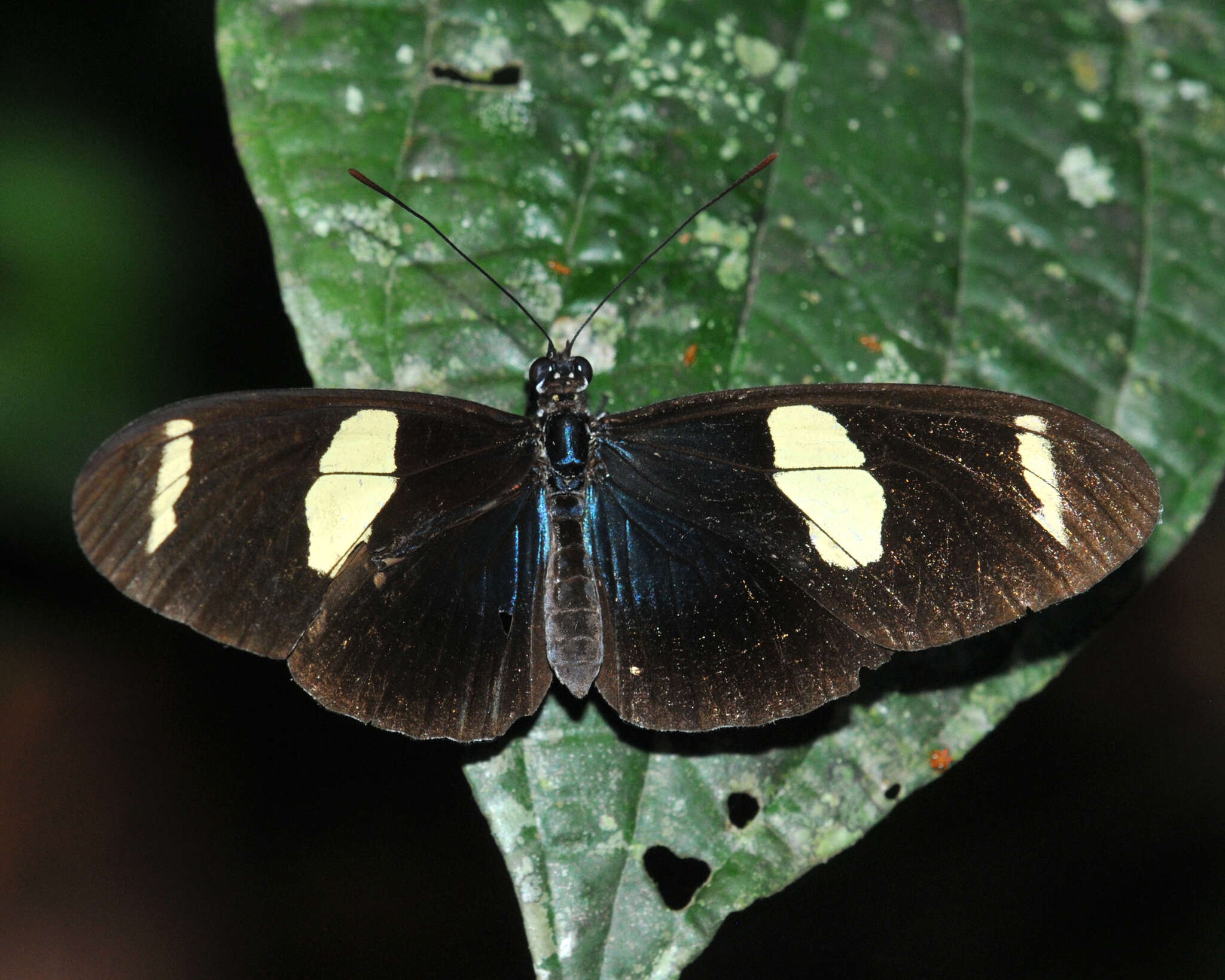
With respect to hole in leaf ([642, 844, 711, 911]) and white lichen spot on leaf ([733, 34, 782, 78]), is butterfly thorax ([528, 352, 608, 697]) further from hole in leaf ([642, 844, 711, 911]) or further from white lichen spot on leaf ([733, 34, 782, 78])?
white lichen spot on leaf ([733, 34, 782, 78])

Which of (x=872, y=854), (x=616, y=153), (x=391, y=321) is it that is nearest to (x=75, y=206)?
(x=391, y=321)

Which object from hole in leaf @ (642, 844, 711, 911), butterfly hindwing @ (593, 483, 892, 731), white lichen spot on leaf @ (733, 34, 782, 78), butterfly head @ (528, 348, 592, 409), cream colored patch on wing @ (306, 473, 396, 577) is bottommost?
hole in leaf @ (642, 844, 711, 911)

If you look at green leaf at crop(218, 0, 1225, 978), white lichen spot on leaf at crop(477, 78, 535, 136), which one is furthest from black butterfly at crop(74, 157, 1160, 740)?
white lichen spot on leaf at crop(477, 78, 535, 136)

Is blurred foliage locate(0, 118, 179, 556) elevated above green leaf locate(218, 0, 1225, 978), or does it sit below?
above

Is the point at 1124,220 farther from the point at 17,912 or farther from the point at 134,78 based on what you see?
the point at 17,912

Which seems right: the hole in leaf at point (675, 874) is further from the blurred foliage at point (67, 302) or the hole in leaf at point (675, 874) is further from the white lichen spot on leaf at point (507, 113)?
the blurred foliage at point (67, 302)

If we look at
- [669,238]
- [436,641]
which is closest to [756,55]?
[669,238]
